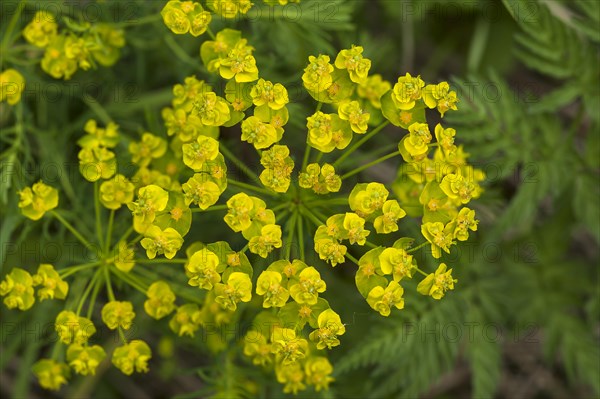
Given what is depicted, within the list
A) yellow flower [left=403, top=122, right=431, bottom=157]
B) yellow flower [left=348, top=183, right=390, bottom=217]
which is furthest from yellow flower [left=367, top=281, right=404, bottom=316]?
yellow flower [left=403, top=122, right=431, bottom=157]

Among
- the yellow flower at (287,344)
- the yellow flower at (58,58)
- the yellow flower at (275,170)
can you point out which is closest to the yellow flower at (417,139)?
the yellow flower at (275,170)

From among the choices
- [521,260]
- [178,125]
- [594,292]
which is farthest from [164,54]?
[594,292]

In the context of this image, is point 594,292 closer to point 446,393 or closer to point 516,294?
point 516,294

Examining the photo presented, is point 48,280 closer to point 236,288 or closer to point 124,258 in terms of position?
point 124,258

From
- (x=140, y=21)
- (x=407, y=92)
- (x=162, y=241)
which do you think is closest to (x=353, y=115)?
(x=407, y=92)

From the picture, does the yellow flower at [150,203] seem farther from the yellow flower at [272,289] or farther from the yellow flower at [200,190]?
the yellow flower at [272,289]

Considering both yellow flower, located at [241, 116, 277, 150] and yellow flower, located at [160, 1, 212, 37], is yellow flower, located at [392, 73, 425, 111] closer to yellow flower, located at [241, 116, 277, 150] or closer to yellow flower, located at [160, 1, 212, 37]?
yellow flower, located at [241, 116, 277, 150]
